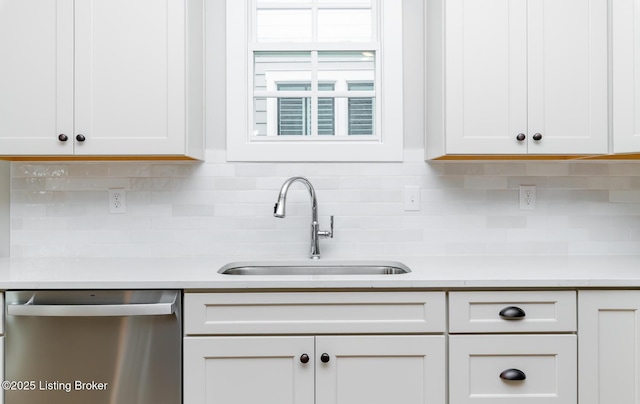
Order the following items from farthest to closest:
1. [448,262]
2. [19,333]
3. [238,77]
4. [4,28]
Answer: [238,77]
[448,262]
[4,28]
[19,333]

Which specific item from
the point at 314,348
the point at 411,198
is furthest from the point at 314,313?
the point at 411,198

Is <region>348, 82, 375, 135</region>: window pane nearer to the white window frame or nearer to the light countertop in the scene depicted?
the white window frame

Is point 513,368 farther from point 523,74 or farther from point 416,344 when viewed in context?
point 523,74

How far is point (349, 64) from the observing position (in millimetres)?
2240

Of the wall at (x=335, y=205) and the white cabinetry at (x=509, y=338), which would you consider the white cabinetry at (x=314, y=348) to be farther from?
the wall at (x=335, y=205)

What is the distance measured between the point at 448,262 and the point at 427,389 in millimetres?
580

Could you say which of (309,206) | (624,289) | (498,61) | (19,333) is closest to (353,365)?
(309,206)

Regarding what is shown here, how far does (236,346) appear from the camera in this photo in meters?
1.57

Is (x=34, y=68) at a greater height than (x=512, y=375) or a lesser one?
greater

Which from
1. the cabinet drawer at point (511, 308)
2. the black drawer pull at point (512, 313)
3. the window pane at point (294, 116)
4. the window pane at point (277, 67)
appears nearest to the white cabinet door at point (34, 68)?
the window pane at point (277, 67)

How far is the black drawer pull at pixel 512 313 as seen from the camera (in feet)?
5.15

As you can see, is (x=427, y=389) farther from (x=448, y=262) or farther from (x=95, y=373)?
(x=95, y=373)

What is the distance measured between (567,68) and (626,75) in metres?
0.22

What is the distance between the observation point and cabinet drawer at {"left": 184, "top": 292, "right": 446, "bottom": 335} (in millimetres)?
1571
